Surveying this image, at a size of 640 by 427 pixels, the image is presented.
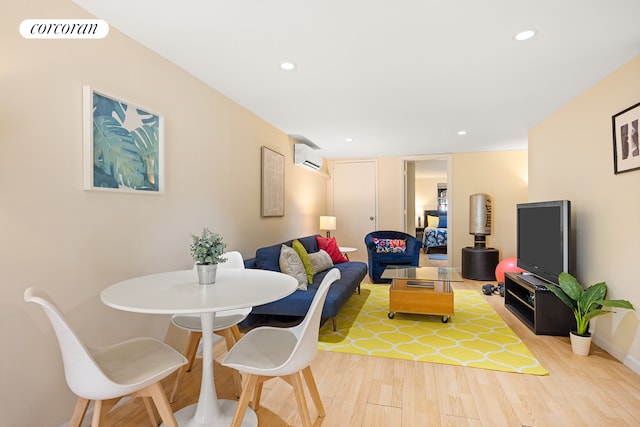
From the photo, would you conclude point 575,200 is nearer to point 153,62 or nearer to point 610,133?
point 610,133

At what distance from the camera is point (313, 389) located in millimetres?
1831

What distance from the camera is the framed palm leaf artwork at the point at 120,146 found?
187cm

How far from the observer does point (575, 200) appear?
3307 mm

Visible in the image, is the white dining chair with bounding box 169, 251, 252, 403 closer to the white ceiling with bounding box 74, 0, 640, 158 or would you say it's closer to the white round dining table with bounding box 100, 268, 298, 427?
the white round dining table with bounding box 100, 268, 298, 427

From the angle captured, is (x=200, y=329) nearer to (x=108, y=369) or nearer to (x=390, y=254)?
(x=108, y=369)

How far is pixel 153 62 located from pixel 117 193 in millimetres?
993

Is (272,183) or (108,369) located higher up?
(272,183)

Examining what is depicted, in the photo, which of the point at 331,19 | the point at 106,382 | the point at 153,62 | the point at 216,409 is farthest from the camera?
the point at 153,62

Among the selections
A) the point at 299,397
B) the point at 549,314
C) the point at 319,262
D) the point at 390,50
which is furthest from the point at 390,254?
the point at 299,397

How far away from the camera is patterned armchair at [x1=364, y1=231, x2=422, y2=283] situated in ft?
17.4

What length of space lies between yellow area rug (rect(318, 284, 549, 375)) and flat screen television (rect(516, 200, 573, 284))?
691mm

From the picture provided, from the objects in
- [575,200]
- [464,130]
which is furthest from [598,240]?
[464,130]

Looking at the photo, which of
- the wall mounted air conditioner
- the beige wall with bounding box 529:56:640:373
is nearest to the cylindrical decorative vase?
the beige wall with bounding box 529:56:640:373

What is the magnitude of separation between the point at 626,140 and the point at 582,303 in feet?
4.35
